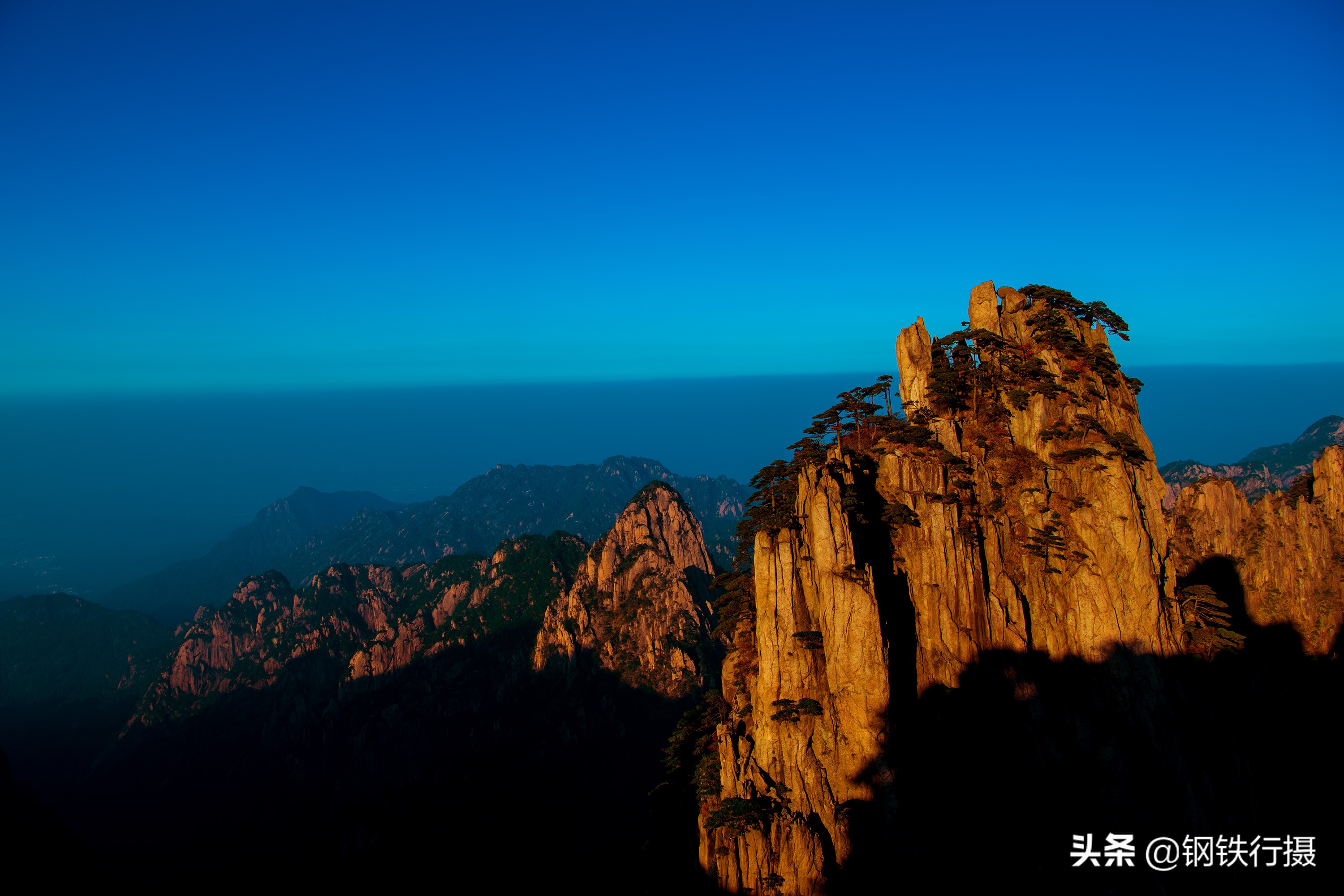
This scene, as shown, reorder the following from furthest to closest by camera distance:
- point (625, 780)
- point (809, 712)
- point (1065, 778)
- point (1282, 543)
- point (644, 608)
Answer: point (644, 608)
point (625, 780)
point (1282, 543)
point (809, 712)
point (1065, 778)

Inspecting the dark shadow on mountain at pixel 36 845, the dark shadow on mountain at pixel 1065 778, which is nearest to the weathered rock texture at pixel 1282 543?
the dark shadow on mountain at pixel 1065 778

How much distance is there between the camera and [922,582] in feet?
148

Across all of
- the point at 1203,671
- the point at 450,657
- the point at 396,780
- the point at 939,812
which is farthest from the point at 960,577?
the point at 450,657

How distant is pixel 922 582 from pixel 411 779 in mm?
116282

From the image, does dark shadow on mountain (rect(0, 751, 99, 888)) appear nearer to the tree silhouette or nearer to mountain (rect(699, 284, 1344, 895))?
mountain (rect(699, 284, 1344, 895))

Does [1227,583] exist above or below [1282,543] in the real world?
below

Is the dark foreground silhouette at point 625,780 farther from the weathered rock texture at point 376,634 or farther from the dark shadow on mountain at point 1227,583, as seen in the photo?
the weathered rock texture at point 376,634

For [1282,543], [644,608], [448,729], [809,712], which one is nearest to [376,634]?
[448,729]

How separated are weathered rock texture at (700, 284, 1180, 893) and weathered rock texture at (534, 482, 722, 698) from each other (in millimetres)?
83476

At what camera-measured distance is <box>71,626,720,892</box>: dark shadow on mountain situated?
89.1 m

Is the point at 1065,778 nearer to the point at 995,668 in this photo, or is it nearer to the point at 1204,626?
the point at 995,668

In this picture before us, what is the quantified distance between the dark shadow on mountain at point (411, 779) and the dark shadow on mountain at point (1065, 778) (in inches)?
979

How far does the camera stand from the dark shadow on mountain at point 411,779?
8906 cm

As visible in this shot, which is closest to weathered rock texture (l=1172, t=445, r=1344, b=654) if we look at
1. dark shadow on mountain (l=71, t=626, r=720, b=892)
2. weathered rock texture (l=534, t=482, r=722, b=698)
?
dark shadow on mountain (l=71, t=626, r=720, b=892)
